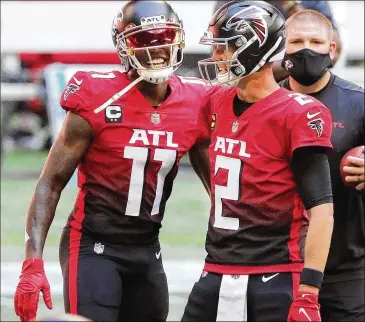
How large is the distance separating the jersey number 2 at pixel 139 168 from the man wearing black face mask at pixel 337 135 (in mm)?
776

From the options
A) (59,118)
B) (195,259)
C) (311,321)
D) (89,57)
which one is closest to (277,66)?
(311,321)

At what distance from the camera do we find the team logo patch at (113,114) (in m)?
5.06

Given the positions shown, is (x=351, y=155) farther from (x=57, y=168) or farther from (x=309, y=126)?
(x=57, y=168)

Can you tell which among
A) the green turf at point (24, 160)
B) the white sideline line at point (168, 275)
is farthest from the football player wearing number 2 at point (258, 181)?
the green turf at point (24, 160)

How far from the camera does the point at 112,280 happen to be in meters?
5.04

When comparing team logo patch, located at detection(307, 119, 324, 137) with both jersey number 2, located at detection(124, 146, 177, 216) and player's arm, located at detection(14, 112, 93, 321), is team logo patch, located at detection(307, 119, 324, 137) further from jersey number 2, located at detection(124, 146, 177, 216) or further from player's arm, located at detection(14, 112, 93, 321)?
player's arm, located at detection(14, 112, 93, 321)

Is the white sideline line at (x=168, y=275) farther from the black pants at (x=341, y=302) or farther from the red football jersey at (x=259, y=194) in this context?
the red football jersey at (x=259, y=194)

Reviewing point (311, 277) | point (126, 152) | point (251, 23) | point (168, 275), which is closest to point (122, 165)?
point (126, 152)

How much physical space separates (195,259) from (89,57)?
6.47 meters

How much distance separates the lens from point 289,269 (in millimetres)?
4617

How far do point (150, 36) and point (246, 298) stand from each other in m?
1.21

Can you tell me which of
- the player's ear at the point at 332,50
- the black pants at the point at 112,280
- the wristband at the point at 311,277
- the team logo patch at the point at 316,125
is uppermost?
the player's ear at the point at 332,50

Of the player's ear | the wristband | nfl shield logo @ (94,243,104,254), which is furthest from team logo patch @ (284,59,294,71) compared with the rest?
the wristband

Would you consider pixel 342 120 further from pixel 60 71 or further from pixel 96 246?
pixel 60 71
